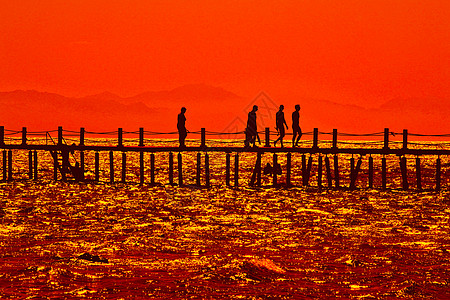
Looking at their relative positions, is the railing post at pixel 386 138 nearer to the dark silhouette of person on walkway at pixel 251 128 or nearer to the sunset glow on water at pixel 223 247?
→ the sunset glow on water at pixel 223 247

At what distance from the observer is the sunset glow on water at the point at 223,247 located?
11508 mm

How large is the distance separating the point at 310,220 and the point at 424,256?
686 cm

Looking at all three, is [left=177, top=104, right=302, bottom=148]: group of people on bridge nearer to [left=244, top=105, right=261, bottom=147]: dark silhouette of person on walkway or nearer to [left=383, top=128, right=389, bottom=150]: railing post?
[left=244, top=105, right=261, bottom=147]: dark silhouette of person on walkway

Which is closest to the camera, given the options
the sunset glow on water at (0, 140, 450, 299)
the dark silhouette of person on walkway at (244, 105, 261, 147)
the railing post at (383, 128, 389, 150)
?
the sunset glow on water at (0, 140, 450, 299)

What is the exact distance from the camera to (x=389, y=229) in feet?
61.7

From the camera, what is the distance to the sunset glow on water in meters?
11.5

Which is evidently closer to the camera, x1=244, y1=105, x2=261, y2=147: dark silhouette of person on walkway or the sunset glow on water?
the sunset glow on water

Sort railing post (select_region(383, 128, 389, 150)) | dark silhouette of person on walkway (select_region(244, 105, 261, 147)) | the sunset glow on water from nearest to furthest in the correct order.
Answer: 1. the sunset glow on water
2. dark silhouette of person on walkway (select_region(244, 105, 261, 147))
3. railing post (select_region(383, 128, 389, 150))

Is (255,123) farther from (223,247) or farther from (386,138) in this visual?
(223,247)

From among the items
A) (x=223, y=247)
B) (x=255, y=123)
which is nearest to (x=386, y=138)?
(x=255, y=123)

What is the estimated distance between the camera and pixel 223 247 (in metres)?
15.5

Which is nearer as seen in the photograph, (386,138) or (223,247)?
(223,247)

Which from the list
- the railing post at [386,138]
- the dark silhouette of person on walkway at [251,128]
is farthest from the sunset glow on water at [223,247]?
the railing post at [386,138]

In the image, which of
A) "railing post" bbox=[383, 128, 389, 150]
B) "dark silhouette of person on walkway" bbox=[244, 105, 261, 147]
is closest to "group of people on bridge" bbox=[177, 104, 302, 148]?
"dark silhouette of person on walkway" bbox=[244, 105, 261, 147]
